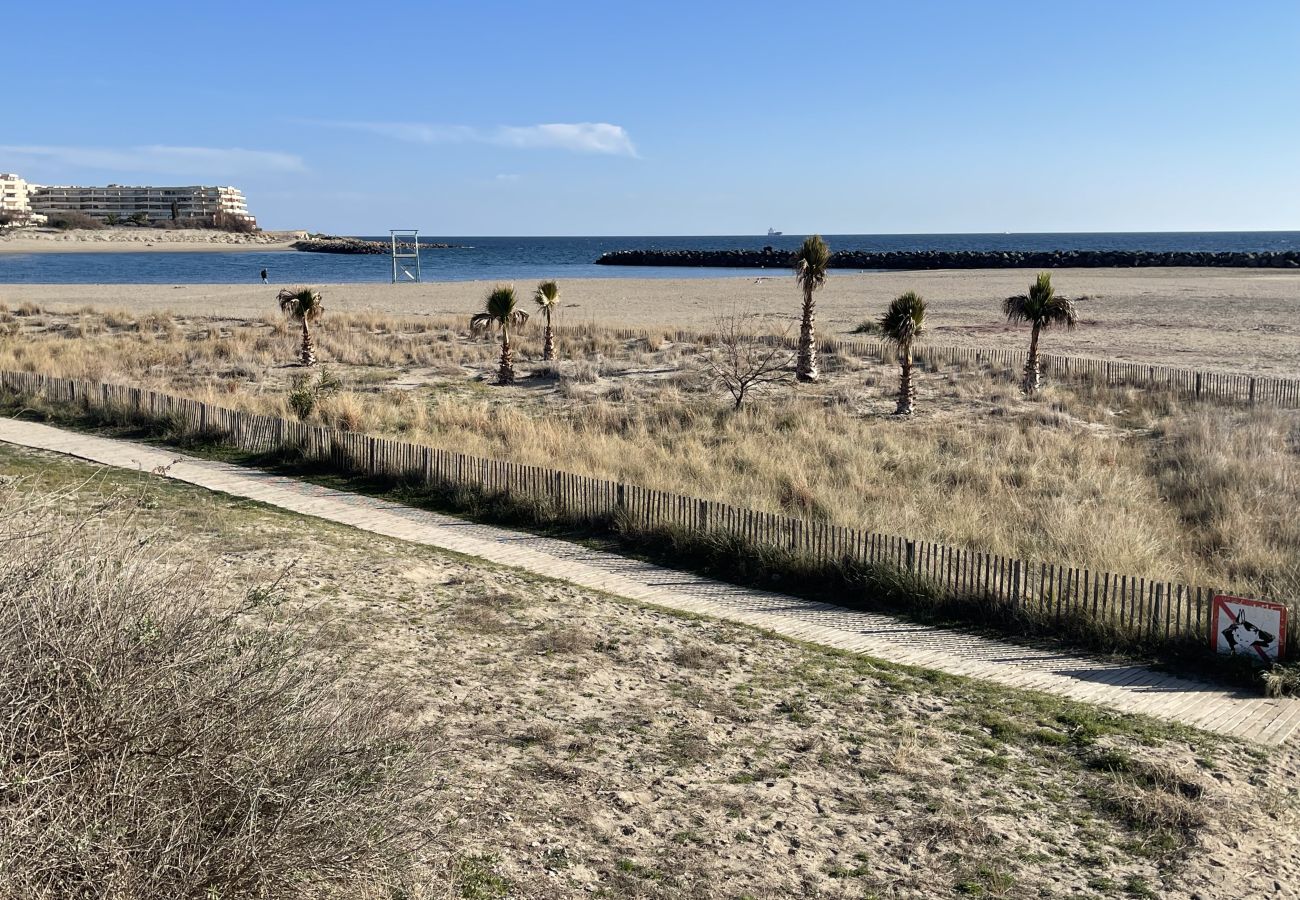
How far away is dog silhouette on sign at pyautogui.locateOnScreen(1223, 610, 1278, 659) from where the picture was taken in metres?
10.5

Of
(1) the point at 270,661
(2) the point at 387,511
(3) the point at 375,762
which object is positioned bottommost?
(2) the point at 387,511

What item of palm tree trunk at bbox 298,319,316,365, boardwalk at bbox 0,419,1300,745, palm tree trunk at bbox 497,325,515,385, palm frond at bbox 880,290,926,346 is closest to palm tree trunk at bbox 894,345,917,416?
palm frond at bbox 880,290,926,346

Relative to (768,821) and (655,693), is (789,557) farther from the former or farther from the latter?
(768,821)

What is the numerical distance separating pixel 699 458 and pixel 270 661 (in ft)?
49.5

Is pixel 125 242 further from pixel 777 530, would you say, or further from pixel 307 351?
pixel 777 530

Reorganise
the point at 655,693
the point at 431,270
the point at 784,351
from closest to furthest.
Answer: the point at 655,693, the point at 784,351, the point at 431,270

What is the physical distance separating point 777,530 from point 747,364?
61.5 ft

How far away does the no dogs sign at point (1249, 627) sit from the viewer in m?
10.4

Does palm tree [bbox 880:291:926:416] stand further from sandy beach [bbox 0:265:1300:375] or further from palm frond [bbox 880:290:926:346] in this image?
sandy beach [bbox 0:265:1300:375]

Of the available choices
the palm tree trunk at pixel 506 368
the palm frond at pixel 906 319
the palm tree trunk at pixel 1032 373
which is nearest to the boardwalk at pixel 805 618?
the palm tree trunk at pixel 506 368

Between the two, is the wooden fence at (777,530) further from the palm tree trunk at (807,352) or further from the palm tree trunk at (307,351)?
the palm tree trunk at (807,352)

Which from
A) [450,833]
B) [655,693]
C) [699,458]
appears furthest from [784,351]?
[450,833]

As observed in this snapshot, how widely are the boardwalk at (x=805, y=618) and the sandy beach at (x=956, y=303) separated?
25014 mm

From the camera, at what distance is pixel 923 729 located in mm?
8969
